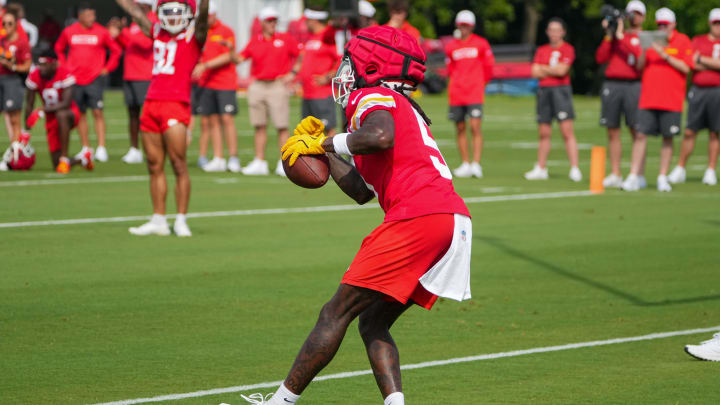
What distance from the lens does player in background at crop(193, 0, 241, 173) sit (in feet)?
64.5

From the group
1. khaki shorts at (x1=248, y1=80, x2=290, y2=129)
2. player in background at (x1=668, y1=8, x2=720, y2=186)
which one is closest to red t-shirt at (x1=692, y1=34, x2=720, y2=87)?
player in background at (x1=668, y1=8, x2=720, y2=186)

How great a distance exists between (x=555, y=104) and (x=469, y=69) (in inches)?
60.8

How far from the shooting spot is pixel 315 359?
211 inches

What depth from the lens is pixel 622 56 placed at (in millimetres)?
17703

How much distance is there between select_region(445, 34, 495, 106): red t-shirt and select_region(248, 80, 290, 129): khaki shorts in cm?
292

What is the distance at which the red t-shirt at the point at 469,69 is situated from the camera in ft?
62.7

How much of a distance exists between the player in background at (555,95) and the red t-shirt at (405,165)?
1340 cm

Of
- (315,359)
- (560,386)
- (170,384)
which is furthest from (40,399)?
(560,386)

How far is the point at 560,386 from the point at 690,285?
3683 mm

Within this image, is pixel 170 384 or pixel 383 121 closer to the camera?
pixel 383 121

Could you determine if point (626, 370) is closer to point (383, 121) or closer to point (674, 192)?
point (383, 121)

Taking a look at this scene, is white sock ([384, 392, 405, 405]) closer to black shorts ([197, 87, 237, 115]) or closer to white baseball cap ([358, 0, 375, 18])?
black shorts ([197, 87, 237, 115])

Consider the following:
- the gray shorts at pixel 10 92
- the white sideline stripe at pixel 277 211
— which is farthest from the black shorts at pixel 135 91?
the white sideline stripe at pixel 277 211

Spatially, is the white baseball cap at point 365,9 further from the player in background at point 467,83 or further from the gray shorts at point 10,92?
the gray shorts at point 10,92
